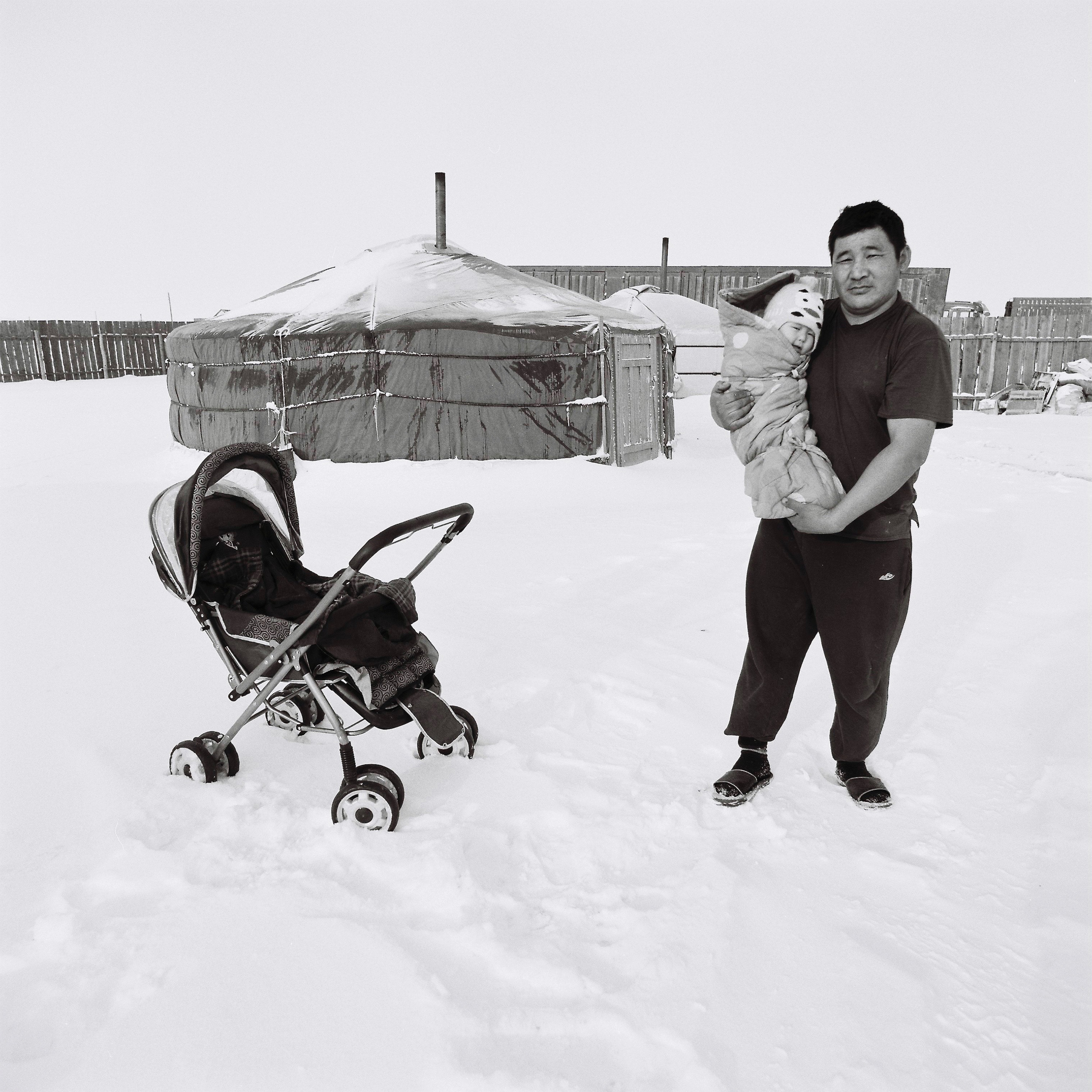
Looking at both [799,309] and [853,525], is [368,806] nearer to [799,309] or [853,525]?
[853,525]

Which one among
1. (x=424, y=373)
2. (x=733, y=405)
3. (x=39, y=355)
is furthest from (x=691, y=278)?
(x=733, y=405)

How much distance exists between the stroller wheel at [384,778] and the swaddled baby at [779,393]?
3.73 ft

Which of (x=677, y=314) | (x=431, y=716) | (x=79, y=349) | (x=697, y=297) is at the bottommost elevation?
(x=431, y=716)

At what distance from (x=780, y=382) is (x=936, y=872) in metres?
1.24

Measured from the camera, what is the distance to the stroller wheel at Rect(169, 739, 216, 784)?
2.10m

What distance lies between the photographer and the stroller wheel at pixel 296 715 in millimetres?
2430

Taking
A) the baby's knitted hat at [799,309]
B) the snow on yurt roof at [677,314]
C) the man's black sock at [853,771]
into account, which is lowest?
the man's black sock at [853,771]

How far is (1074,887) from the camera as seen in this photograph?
5.81 ft

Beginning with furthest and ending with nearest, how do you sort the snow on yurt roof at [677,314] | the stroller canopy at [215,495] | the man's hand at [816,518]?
the snow on yurt roof at [677,314], the stroller canopy at [215,495], the man's hand at [816,518]

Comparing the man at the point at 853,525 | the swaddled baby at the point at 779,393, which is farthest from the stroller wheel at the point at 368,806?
the swaddled baby at the point at 779,393

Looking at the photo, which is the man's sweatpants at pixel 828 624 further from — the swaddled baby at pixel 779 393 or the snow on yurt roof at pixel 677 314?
the snow on yurt roof at pixel 677 314

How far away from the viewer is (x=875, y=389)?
1.77m

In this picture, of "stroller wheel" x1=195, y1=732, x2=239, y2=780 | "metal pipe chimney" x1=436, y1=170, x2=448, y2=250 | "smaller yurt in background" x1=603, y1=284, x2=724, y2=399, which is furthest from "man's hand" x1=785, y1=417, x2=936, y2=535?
"smaller yurt in background" x1=603, y1=284, x2=724, y2=399

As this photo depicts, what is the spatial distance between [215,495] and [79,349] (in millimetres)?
17237
